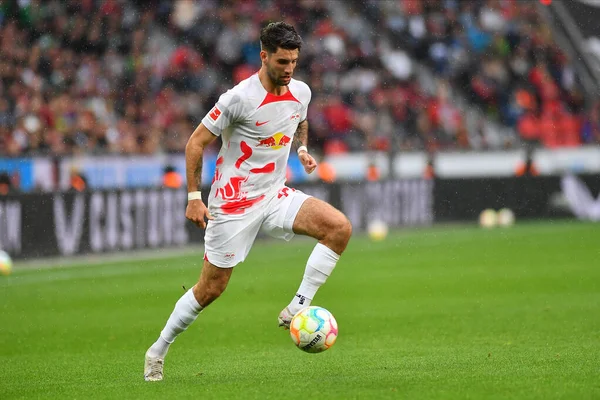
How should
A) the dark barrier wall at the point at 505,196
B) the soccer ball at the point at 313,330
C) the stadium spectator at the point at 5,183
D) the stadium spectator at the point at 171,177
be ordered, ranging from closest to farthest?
the soccer ball at the point at 313,330 < the stadium spectator at the point at 5,183 < the stadium spectator at the point at 171,177 < the dark barrier wall at the point at 505,196

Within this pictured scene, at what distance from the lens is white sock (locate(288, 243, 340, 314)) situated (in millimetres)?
7363

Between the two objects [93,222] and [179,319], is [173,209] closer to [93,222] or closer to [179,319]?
[93,222]

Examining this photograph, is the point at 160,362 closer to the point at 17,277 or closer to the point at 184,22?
the point at 17,277

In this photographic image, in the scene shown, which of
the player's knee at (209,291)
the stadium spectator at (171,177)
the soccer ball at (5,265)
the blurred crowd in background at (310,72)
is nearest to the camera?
the player's knee at (209,291)

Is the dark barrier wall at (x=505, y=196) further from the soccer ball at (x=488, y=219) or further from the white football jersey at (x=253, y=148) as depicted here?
the white football jersey at (x=253, y=148)

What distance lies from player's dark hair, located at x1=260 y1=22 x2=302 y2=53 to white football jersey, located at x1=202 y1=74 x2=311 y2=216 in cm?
29

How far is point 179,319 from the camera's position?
24.4 ft

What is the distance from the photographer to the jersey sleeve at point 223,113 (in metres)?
7.20

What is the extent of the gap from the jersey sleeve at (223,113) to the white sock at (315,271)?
1.06 metres

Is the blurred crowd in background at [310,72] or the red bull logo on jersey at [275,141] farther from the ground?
the red bull logo on jersey at [275,141]

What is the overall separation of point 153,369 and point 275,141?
1.80m

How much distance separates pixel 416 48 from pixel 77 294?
16.9 metres

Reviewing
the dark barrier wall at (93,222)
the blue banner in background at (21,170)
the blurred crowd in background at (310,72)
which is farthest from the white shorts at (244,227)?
the blurred crowd in background at (310,72)

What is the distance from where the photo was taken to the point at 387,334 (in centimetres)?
984
